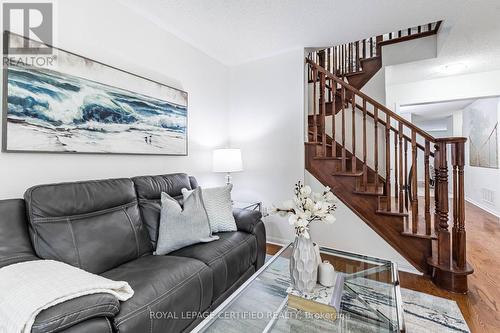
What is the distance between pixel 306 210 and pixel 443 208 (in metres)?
1.59

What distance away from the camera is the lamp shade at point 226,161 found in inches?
110

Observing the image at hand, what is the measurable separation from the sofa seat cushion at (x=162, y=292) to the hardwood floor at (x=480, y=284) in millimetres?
1559

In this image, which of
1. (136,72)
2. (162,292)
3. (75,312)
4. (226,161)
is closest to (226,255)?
(162,292)

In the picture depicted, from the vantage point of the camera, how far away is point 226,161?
9.19 ft

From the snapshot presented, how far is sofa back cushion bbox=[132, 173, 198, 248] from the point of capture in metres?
1.81

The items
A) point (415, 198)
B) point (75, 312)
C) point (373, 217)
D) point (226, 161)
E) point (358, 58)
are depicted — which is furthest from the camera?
point (358, 58)

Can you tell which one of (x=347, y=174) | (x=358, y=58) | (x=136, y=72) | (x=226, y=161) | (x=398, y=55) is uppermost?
(x=358, y=58)

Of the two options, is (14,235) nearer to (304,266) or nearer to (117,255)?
(117,255)

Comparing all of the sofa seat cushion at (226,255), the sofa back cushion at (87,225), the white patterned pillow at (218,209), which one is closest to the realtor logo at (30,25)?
the sofa back cushion at (87,225)

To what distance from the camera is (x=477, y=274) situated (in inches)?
87.5

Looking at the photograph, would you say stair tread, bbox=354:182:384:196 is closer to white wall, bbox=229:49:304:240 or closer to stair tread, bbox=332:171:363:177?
stair tread, bbox=332:171:363:177

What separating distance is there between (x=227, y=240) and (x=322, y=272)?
2.55 feet

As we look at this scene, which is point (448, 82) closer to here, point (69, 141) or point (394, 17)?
point (394, 17)

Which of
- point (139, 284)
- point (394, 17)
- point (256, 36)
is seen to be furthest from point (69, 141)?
point (394, 17)
